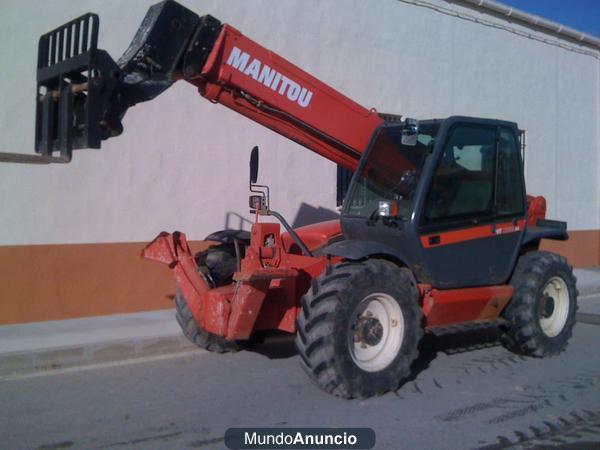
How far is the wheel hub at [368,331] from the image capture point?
6.06 meters

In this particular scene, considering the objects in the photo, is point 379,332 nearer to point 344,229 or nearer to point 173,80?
point 344,229

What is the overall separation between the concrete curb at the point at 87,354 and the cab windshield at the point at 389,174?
2.80m

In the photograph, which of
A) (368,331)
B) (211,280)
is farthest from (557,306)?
(211,280)

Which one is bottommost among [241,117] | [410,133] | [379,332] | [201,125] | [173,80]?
[379,332]

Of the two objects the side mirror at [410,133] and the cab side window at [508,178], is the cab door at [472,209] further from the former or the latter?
the side mirror at [410,133]

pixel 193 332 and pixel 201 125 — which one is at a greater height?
pixel 201 125

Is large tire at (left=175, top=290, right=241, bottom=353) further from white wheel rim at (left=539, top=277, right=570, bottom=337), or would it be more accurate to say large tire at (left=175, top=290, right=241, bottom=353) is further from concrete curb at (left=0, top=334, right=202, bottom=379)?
white wheel rim at (left=539, top=277, right=570, bottom=337)

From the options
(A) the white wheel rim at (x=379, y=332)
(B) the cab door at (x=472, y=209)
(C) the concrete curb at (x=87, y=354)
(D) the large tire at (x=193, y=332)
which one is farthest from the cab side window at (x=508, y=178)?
(C) the concrete curb at (x=87, y=354)

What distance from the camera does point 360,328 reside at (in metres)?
6.05

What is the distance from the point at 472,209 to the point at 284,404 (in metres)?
2.83

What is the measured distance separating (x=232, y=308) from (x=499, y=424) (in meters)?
2.47

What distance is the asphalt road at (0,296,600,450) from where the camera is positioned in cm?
524

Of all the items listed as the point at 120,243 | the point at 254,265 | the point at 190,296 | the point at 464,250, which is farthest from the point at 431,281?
the point at 120,243

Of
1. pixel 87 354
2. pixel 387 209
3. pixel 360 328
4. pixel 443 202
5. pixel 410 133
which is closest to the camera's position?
pixel 360 328
